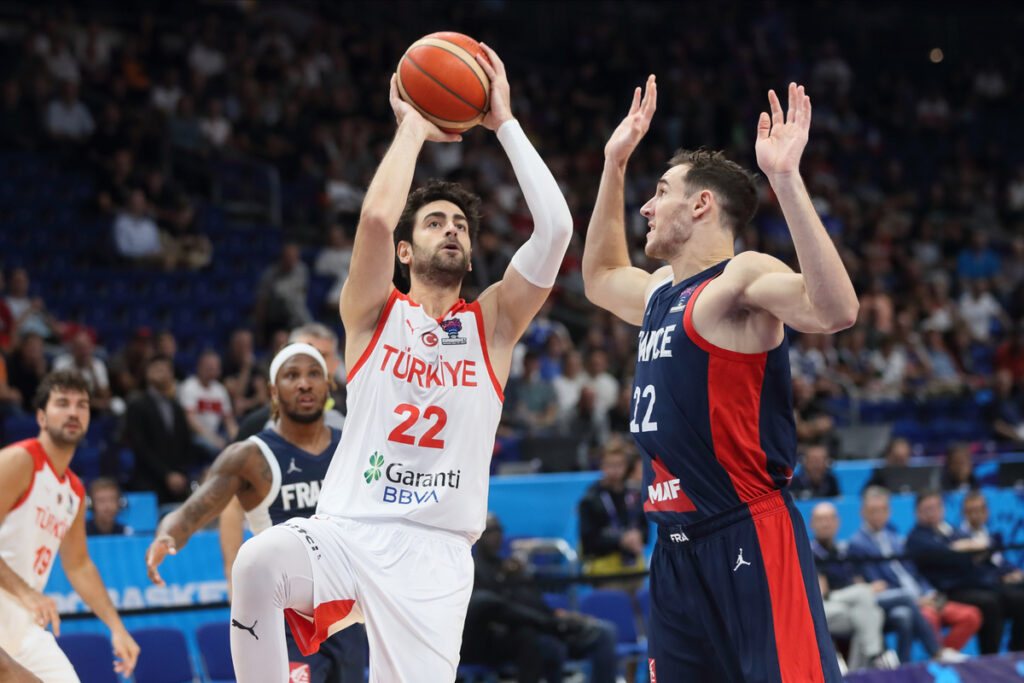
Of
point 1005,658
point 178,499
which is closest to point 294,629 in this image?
point 1005,658

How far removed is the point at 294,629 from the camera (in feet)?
13.7

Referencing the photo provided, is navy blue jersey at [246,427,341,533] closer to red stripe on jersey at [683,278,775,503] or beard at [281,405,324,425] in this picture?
beard at [281,405,324,425]

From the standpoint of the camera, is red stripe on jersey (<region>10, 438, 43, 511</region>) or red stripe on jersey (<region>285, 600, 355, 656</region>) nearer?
red stripe on jersey (<region>285, 600, 355, 656</region>)

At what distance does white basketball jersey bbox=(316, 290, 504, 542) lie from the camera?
4203 mm

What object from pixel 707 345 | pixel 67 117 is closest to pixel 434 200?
pixel 707 345

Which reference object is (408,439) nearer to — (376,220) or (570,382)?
(376,220)

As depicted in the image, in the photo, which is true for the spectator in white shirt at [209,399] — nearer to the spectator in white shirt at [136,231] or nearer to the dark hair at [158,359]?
the dark hair at [158,359]

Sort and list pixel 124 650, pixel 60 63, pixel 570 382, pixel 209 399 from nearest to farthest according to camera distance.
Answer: pixel 124 650, pixel 209 399, pixel 570 382, pixel 60 63

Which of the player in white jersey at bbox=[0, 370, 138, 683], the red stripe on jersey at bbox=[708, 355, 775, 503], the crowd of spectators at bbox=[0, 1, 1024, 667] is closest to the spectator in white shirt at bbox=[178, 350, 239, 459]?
the crowd of spectators at bbox=[0, 1, 1024, 667]

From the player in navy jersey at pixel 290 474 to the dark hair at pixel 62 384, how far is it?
1.04 metres

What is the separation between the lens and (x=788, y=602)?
13.1 feet

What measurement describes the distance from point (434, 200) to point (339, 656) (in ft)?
7.24

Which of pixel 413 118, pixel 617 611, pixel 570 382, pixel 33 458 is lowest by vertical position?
pixel 617 611

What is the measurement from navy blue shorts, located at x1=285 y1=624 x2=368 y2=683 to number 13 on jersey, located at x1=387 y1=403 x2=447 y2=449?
154 cm
